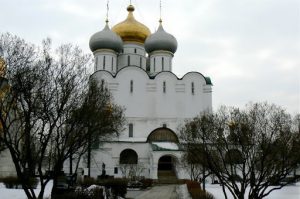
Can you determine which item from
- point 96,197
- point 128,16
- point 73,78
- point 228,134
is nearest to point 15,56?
point 73,78

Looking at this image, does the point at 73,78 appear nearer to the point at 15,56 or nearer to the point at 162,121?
the point at 15,56

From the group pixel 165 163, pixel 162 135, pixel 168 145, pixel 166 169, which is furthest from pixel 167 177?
pixel 162 135

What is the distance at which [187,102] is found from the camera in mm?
47250

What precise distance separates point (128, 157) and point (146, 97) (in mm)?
8167

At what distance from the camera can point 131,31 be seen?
2121 inches

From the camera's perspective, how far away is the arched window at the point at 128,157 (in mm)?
42594

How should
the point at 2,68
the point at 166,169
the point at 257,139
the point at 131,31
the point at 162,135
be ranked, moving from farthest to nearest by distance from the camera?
the point at 131,31 → the point at 162,135 → the point at 166,169 → the point at 257,139 → the point at 2,68

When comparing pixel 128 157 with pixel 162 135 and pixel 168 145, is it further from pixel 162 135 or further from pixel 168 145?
pixel 168 145

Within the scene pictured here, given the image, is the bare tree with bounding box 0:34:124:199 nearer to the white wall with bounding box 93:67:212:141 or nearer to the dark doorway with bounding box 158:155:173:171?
the dark doorway with bounding box 158:155:173:171

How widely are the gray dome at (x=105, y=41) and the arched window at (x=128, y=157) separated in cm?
1434

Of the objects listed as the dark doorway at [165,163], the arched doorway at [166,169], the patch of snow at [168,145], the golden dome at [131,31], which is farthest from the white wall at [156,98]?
the golden dome at [131,31]

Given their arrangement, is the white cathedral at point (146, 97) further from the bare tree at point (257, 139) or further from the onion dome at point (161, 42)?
the bare tree at point (257, 139)

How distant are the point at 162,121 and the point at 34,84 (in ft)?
110

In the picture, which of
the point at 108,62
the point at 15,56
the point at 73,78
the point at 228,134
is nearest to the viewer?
the point at 15,56
